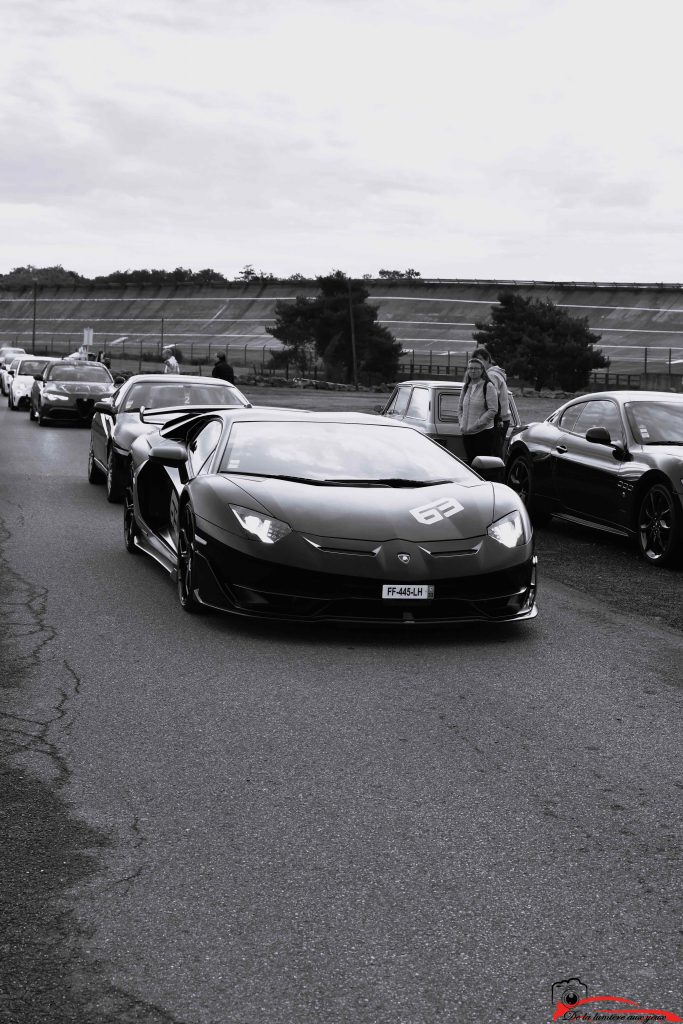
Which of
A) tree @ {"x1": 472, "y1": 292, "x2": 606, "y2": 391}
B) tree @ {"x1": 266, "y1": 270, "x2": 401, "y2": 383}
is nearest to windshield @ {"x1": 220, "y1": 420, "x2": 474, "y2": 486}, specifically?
tree @ {"x1": 472, "y1": 292, "x2": 606, "y2": 391}

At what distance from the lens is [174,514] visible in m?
8.60

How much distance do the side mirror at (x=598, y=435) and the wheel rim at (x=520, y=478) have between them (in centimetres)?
181

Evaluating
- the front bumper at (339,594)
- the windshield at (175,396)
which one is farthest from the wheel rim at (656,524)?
the windshield at (175,396)

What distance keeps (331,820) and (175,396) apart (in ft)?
35.5

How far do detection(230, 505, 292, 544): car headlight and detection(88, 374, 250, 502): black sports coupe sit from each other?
5636mm

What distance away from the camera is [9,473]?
56.6 ft

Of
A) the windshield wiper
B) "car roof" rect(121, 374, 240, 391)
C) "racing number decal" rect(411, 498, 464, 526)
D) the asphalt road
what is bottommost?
the asphalt road

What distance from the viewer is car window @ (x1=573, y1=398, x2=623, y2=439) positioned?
12.2 meters

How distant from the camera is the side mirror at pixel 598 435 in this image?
1166cm

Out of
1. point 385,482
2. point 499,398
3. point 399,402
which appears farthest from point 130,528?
point 399,402

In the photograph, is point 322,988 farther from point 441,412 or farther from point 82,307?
point 82,307

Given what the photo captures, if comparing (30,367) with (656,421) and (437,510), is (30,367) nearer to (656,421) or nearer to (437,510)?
(656,421)

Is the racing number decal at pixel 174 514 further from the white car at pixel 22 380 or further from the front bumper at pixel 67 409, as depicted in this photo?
the white car at pixel 22 380

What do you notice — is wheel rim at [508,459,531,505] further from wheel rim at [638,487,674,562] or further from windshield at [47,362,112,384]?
windshield at [47,362,112,384]
